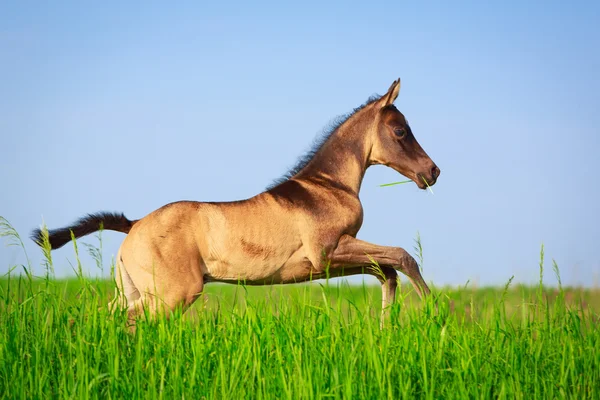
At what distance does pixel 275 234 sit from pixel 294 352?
2.93 m

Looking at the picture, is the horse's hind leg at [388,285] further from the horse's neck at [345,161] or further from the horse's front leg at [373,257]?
the horse's neck at [345,161]

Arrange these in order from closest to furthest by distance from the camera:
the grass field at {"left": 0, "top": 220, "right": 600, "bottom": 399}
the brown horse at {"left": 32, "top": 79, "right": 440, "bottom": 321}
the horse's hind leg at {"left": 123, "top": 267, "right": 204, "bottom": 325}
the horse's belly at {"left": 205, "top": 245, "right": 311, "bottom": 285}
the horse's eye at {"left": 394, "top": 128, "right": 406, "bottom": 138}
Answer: the grass field at {"left": 0, "top": 220, "right": 600, "bottom": 399} < the horse's hind leg at {"left": 123, "top": 267, "right": 204, "bottom": 325} < the brown horse at {"left": 32, "top": 79, "right": 440, "bottom": 321} < the horse's belly at {"left": 205, "top": 245, "right": 311, "bottom": 285} < the horse's eye at {"left": 394, "top": 128, "right": 406, "bottom": 138}

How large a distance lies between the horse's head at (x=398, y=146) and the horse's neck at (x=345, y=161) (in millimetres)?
191

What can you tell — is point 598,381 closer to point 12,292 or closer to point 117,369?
point 117,369

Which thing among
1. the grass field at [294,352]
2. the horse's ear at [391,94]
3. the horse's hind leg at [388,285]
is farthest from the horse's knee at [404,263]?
the horse's ear at [391,94]

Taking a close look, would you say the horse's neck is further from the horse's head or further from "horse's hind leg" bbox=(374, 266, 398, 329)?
"horse's hind leg" bbox=(374, 266, 398, 329)

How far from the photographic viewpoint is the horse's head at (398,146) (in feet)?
27.6

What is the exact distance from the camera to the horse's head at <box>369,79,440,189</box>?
841 centimetres

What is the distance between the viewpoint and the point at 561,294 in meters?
6.07

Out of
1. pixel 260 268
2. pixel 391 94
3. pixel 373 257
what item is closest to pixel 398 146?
pixel 391 94

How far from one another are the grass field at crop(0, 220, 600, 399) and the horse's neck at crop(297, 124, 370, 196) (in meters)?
2.42

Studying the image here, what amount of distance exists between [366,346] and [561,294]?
81.2 inches

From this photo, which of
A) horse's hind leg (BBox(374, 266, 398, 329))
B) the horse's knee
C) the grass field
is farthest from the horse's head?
the grass field

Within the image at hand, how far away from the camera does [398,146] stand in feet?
27.7
